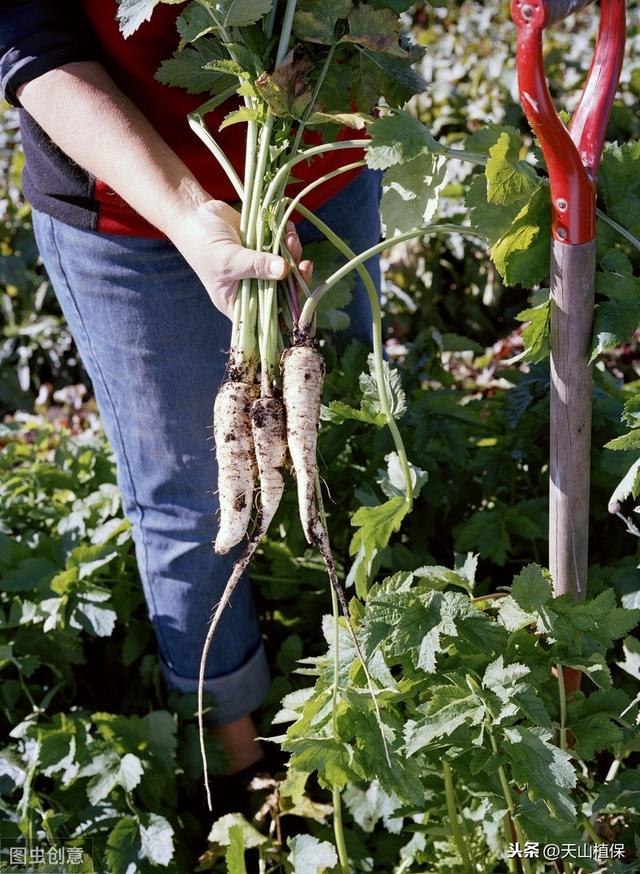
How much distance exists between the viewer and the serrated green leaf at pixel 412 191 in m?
1.19

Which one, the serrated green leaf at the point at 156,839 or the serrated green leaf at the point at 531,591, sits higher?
the serrated green leaf at the point at 531,591

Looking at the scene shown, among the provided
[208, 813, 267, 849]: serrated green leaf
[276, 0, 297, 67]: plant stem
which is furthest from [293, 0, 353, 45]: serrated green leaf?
[208, 813, 267, 849]: serrated green leaf

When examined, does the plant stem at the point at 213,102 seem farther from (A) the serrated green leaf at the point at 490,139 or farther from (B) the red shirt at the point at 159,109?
(A) the serrated green leaf at the point at 490,139

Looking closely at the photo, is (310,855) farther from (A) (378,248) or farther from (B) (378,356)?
(A) (378,248)

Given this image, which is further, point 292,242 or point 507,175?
point 292,242

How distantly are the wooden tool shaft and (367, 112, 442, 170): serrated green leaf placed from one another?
21 centimetres

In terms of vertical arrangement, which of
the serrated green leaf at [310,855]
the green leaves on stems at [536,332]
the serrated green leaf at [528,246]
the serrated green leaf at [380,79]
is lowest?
the serrated green leaf at [310,855]

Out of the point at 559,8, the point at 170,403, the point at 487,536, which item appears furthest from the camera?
the point at 487,536

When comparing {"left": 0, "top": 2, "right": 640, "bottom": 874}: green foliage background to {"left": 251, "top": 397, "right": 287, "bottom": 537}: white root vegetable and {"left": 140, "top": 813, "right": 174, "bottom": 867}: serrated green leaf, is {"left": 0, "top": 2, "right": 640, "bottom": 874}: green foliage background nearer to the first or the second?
{"left": 140, "top": 813, "right": 174, "bottom": 867}: serrated green leaf

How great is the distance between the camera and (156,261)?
1502mm

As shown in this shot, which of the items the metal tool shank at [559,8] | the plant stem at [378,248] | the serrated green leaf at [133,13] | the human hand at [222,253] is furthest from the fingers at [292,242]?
the metal tool shank at [559,8]

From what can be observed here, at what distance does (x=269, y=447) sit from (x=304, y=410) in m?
0.08

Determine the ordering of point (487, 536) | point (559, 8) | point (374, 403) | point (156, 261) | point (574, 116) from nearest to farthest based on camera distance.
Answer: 1. point (559, 8)
2. point (574, 116)
3. point (374, 403)
4. point (156, 261)
5. point (487, 536)

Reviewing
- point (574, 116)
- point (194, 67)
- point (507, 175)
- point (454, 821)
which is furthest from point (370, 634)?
point (194, 67)
